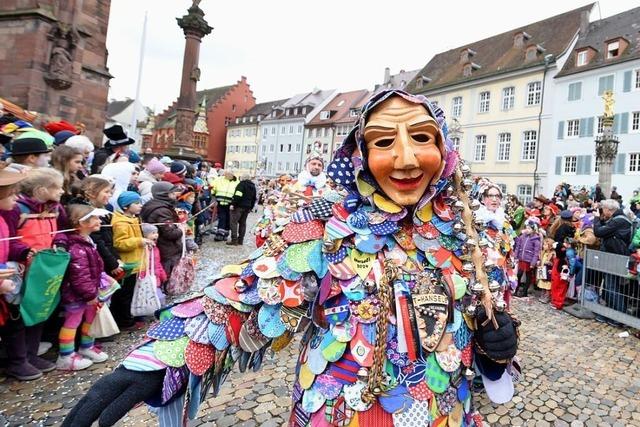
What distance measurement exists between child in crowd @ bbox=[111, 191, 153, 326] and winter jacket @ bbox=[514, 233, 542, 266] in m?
6.84

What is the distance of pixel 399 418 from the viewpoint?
52.2 inches

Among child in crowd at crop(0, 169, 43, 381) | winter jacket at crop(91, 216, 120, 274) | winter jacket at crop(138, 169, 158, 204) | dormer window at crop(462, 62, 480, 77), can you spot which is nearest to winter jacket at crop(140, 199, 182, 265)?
winter jacket at crop(138, 169, 158, 204)

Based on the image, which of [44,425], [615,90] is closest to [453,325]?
[44,425]

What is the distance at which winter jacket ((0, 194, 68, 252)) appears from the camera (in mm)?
3170

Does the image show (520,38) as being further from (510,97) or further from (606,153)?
(606,153)

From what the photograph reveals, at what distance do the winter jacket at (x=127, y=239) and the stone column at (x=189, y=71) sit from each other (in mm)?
10047

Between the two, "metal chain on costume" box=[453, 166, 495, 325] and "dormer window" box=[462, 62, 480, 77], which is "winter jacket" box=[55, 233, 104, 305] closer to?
"metal chain on costume" box=[453, 166, 495, 325]

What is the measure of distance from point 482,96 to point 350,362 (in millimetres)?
33700

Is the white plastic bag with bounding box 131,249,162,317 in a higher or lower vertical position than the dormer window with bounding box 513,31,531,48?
lower

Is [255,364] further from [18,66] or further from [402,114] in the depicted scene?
[18,66]

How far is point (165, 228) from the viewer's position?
17.0 feet

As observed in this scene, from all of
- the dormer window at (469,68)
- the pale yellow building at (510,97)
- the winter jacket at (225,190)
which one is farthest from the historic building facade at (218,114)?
the winter jacket at (225,190)

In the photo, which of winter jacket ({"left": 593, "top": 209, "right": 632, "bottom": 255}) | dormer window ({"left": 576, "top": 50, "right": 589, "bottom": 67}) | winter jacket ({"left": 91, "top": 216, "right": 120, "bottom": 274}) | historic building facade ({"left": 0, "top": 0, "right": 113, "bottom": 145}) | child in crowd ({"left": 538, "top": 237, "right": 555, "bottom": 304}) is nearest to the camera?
winter jacket ({"left": 91, "top": 216, "right": 120, "bottom": 274})

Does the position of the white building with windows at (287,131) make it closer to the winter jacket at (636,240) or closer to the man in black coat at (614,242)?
the man in black coat at (614,242)
